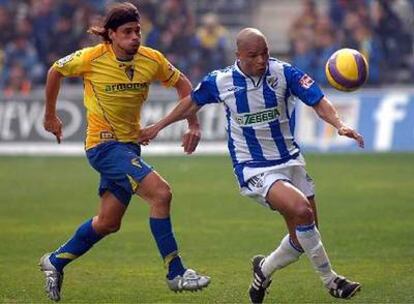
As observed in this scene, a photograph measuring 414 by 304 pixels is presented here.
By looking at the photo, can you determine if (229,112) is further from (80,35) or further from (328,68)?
(80,35)

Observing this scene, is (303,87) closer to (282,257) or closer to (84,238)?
(282,257)

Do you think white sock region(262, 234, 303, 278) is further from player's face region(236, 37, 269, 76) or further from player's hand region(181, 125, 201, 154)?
player's face region(236, 37, 269, 76)

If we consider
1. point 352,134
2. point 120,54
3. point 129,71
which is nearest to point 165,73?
point 129,71

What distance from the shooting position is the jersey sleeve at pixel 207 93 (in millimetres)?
9398

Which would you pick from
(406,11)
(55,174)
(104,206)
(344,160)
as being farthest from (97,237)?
(406,11)

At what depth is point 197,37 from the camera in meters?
26.8

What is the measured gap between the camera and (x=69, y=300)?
9.63 m

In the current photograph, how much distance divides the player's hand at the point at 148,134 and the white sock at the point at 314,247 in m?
1.35

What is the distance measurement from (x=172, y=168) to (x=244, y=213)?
212 inches

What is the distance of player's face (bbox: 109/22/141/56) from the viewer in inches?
372

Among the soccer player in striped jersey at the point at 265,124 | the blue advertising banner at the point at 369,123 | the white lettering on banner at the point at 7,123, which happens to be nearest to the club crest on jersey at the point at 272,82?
the soccer player in striped jersey at the point at 265,124

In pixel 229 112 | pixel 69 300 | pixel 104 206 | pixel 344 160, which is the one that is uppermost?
pixel 229 112

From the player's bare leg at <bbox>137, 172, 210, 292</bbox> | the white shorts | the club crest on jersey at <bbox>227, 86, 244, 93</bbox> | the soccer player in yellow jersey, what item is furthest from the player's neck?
the white shorts

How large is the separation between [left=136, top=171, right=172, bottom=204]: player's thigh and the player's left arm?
14.5 inches
